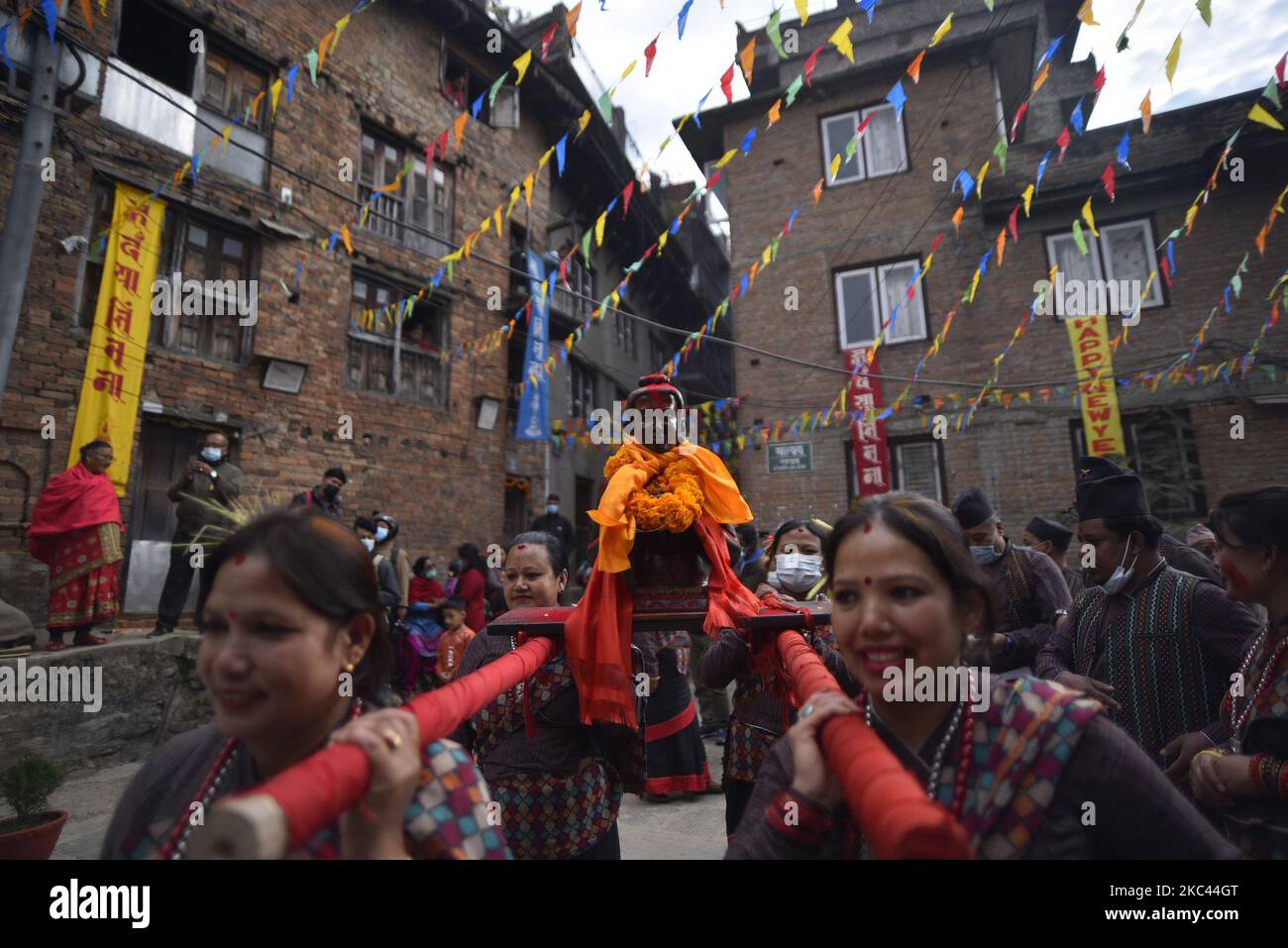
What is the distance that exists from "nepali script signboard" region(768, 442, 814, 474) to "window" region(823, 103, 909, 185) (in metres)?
4.81

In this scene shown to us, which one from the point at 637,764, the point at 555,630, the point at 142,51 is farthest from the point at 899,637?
the point at 142,51

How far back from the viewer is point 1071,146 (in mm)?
11219

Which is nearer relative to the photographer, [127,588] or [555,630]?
[555,630]

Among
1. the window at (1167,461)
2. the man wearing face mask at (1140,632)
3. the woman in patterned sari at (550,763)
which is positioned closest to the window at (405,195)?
the woman in patterned sari at (550,763)

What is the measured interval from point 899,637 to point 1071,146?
43.1ft

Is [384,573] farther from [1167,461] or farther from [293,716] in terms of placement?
[1167,461]

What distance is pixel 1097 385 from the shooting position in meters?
10.2

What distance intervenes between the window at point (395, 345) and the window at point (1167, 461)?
10646mm

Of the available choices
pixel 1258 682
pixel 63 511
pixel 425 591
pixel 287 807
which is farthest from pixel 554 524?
pixel 287 807

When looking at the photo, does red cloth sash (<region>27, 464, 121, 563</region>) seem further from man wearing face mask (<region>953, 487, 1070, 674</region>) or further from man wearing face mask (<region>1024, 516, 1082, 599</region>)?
man wearing face mask (<region>1024, 516, 1082, 599</region>)

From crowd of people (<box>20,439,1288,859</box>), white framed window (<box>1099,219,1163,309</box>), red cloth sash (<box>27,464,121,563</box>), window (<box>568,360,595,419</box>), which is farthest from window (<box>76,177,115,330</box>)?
white framed window (<box>1099,219,1163,309</box>)

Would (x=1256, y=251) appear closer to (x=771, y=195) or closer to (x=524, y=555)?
(x=771, y=195)

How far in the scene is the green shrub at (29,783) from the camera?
3.51 metres

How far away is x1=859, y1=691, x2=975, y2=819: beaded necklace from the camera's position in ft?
4.53
